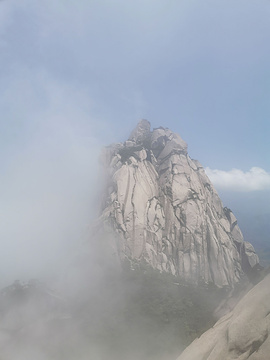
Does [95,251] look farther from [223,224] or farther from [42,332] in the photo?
[223,224]

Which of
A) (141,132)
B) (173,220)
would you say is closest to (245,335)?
(173,220)

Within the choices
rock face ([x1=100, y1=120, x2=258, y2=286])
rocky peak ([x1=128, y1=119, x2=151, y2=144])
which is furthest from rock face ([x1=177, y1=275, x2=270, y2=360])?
rocky peak ([x1=128, y1=119, x2=151, y2=144])

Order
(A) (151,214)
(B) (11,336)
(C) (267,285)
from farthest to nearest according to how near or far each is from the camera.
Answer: (A) (151,214)
(B) (11,336)
(C) (267,285)

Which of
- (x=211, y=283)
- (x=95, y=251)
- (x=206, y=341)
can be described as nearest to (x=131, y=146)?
(x=95, y=251)

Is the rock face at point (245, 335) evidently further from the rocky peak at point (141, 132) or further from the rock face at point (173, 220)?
the rocky peak at point (141, 132)

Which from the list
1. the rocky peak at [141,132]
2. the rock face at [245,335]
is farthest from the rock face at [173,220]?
the rock face at [245,335]

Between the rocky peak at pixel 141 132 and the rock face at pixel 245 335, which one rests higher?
the rocky peak at pixel 141 132
